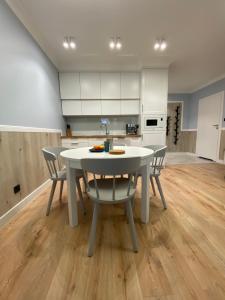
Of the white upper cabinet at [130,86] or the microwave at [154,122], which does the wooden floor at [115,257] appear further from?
the white upper cabinet at [130,86]

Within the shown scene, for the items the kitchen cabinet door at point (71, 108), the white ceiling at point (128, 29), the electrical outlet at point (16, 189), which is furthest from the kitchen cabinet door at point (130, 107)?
the electrical outlet at point (16, 189)

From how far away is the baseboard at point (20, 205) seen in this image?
4.80ft

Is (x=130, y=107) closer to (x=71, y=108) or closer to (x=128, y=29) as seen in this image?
(x=71, y=108)

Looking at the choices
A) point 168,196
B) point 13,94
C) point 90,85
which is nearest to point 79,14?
point 13,94

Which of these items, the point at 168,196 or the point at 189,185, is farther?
the point at 189,185

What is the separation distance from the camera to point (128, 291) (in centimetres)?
85

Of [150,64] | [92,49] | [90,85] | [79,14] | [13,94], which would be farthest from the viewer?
[90,85]

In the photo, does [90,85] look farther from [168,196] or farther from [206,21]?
[168,196]

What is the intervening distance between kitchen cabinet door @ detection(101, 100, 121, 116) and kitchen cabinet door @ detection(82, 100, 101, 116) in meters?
Answer: 0.13

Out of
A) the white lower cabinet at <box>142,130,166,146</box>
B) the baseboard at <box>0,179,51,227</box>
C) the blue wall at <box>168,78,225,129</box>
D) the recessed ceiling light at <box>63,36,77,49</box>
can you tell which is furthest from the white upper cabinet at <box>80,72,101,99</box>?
the blue wall at <box>168,78,225,129</box>

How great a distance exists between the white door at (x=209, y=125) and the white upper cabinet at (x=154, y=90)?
81.9 inches

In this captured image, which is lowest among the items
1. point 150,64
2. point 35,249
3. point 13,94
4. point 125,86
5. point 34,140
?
point 35,249

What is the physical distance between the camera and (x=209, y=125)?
455 cm

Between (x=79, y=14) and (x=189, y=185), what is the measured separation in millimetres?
3049
